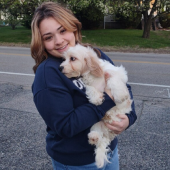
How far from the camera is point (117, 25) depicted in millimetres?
34594

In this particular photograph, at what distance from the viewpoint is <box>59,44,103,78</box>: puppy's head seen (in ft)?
6.90

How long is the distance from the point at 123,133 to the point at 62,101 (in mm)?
3240

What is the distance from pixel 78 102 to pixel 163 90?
6.30 meters

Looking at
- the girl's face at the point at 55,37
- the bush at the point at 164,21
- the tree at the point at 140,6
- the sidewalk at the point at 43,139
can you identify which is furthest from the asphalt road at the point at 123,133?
the bush at the point at 164,21

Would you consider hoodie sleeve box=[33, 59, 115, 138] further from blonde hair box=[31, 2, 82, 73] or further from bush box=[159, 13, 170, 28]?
bush box=[159, 13, 170, 28]

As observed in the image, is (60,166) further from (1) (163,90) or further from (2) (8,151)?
(1) (163,90)

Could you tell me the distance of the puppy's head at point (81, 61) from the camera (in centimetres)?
210

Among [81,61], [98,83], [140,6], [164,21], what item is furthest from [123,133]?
[164,21]

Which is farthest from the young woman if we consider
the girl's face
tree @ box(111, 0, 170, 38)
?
tree @ box(111, 0, 170, 38)

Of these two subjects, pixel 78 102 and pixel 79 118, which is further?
pixel 78 102

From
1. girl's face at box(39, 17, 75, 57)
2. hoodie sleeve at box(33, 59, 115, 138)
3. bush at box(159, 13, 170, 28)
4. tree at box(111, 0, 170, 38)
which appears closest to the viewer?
hoodie sleeve at box(33, 59, 115, 138)

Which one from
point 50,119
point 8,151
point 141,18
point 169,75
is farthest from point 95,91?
point 141,18

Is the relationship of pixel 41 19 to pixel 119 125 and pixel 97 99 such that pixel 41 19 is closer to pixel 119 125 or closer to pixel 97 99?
pixel 97 99

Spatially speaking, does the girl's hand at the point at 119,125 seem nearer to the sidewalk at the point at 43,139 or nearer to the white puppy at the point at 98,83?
the white puppy at the point at 98,83
